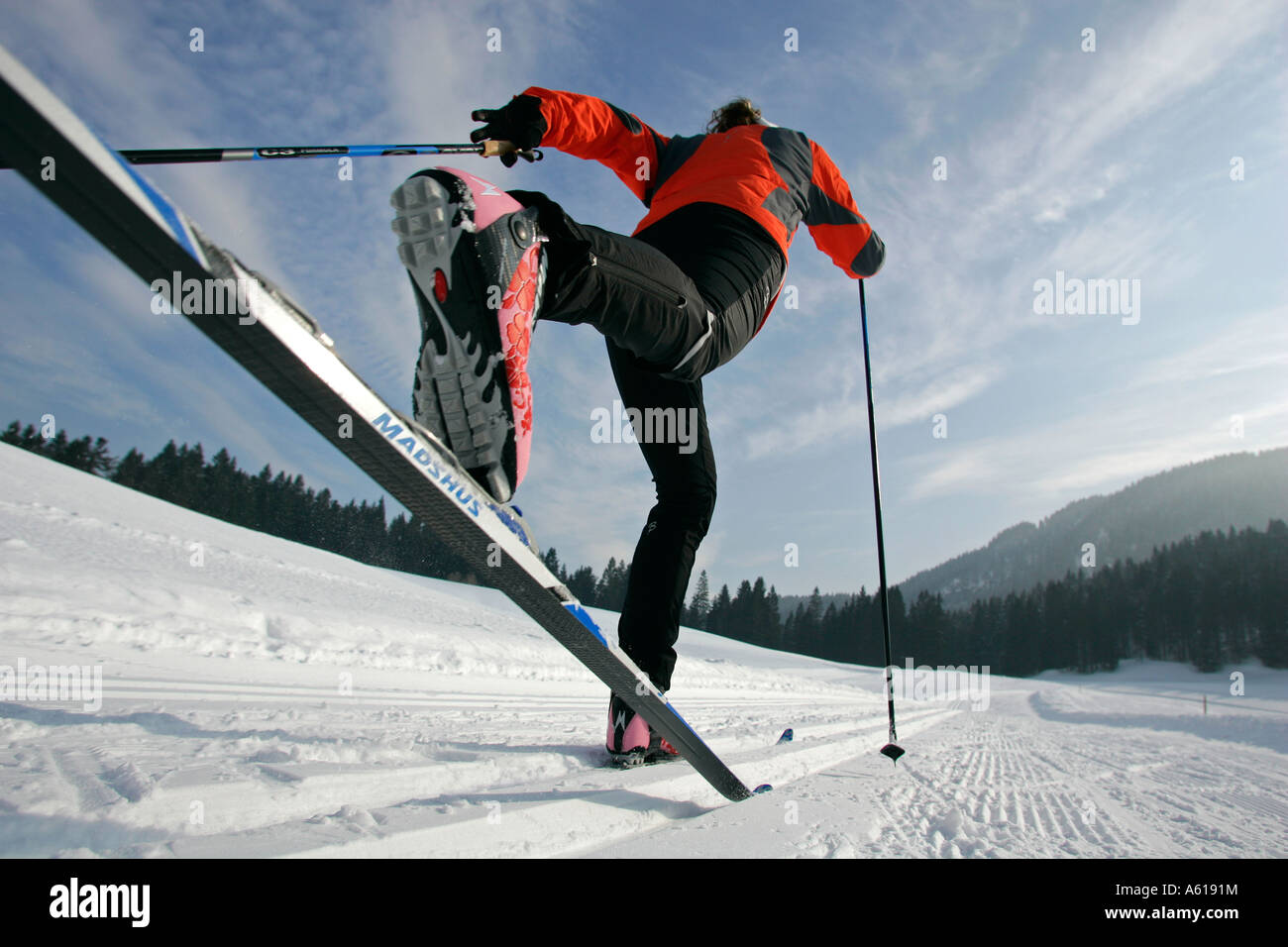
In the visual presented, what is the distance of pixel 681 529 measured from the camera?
194 centimetres

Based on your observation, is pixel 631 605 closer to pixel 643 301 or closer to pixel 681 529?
pixel 681 529

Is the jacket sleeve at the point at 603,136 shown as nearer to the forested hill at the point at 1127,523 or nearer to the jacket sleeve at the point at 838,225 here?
the jacket sleeve at the point at 838,225

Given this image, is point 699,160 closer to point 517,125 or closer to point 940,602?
point 517,125

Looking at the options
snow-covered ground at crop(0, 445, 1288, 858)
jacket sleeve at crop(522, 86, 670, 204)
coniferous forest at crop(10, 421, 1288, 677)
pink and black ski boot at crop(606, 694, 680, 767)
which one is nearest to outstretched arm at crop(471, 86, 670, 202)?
jacket sleeve at crop(522, 86, 670, 204)

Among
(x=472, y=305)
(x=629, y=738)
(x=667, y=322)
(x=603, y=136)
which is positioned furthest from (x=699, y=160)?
(x=629, y=738)

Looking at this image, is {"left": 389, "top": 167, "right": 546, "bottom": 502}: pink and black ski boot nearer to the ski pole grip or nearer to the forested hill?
the ski pole grip

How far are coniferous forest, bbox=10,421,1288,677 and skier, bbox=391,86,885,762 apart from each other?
39.8m

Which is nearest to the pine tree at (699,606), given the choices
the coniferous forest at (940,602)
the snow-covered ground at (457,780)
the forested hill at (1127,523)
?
the coniferous forest at (940,602)

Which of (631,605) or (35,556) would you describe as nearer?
→ (631,605)

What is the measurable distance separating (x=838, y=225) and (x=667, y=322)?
1.43 m

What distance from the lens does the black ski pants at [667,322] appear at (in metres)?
1.05

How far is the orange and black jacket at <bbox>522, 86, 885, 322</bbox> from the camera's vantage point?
1527 millimetres
